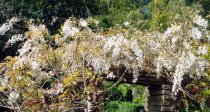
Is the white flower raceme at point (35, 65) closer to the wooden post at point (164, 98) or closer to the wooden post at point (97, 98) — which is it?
the wooden post at point (97, 98)

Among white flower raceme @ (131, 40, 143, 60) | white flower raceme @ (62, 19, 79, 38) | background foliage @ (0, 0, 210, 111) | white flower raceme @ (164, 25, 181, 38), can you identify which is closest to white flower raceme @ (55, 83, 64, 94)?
white flower raceme @ (62, 19, 79, 38)

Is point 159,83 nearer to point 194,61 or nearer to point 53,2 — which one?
point 194,61

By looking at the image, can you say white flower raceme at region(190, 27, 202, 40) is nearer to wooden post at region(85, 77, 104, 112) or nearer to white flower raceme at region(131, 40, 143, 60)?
white flower raceme at region(131, 40, 143, 60)

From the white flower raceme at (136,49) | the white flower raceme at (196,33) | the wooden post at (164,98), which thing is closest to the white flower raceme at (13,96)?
the white flower raceme at (136,49)

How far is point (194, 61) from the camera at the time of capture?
4.92m

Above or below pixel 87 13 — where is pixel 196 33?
below

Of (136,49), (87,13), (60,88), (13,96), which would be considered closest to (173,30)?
(136,49)

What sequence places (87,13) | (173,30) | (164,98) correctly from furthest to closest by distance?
(87,13) → (164,98) → (173,30)

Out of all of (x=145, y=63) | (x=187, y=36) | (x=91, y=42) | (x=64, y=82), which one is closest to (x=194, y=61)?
(x=187, y=36)

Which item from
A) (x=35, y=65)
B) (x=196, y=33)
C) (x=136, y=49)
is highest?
(x=196, y=33)

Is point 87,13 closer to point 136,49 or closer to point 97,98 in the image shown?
point 97,98

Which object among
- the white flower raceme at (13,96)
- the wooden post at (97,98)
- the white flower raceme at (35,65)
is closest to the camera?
the white flower raceme at (13,96)

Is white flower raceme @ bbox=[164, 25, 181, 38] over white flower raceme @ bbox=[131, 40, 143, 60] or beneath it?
over

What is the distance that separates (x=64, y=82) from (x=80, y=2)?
11.9 metres
